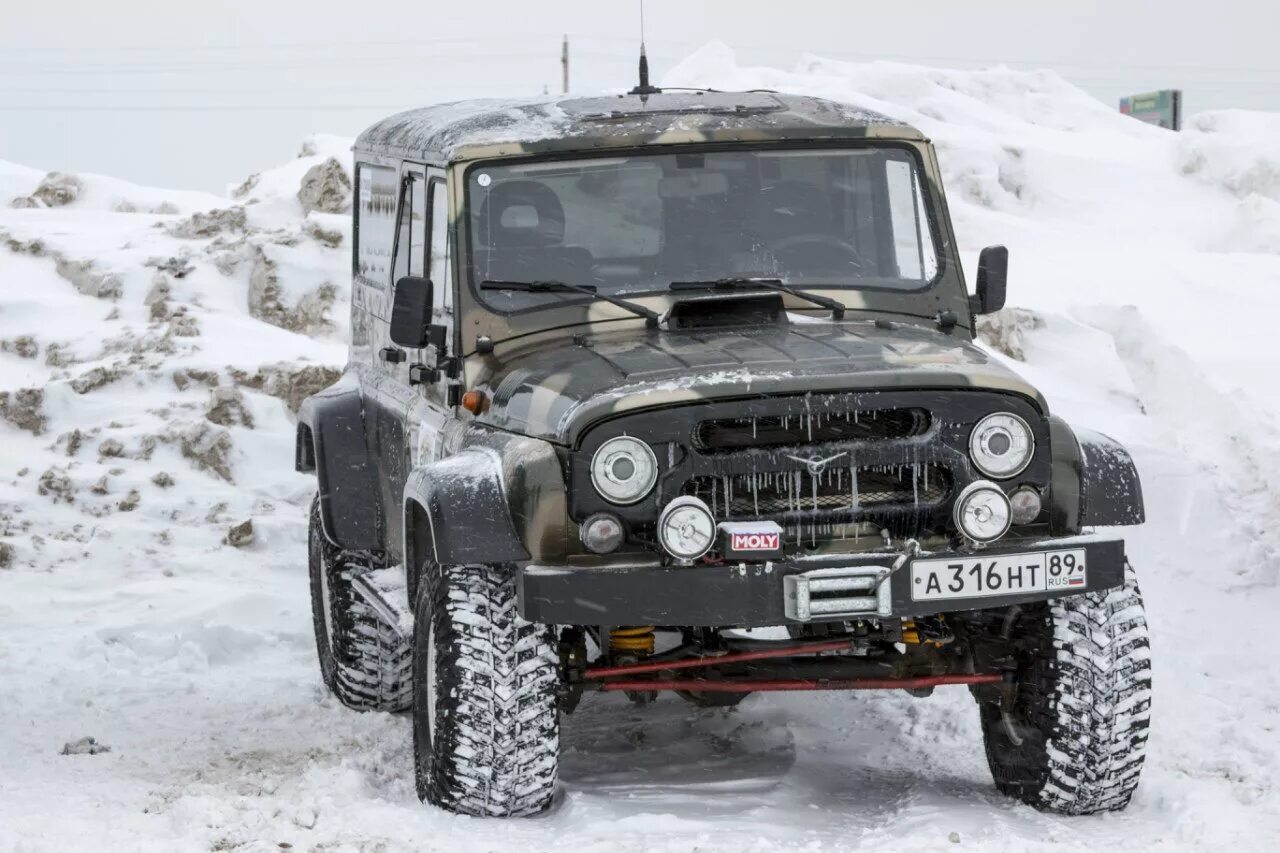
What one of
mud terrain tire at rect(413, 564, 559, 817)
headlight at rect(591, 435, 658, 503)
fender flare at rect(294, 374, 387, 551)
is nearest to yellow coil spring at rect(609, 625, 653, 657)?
mud terrain tire at rect(413, 564, 559, 817)

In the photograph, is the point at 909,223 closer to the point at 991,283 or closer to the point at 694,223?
the point at 991,283

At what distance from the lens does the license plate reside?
17.3 ft

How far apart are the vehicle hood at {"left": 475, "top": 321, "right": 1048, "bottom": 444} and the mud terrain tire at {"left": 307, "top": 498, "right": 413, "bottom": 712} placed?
1979 mm

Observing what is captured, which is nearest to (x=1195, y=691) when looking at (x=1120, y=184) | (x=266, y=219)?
(x=266, y=219)

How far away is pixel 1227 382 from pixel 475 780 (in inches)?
361

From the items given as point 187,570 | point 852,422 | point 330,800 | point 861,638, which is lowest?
point 187,570

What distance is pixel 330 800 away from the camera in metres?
5.75

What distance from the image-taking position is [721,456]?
5289mm

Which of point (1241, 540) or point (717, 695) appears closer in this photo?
point (717, 695)

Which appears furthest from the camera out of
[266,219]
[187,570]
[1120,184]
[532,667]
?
[1120,184]

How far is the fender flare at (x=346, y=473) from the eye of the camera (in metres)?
7.48

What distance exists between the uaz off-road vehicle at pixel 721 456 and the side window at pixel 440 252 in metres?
0.02

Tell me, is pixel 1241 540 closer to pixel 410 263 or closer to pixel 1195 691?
pixel 1195 691

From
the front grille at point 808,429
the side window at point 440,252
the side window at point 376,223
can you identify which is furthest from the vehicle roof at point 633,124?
the front grille at point 808,429
